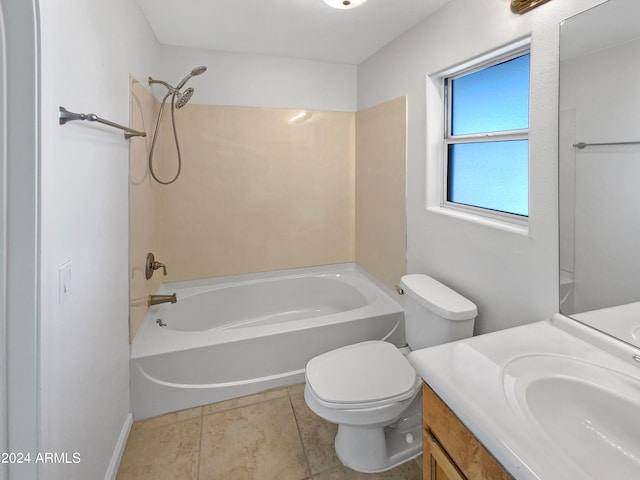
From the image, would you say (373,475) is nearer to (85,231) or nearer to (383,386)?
(383,386)

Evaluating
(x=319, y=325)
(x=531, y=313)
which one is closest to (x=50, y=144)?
(x=319, y=325)

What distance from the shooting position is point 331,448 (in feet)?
5.37

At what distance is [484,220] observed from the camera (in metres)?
1.63

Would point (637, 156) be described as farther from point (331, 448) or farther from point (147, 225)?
point (147, 225)

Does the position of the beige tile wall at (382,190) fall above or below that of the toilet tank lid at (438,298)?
above

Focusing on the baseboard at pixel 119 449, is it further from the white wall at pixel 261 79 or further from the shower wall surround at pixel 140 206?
the white wall at pixel 261 79

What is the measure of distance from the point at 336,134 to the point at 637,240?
2321mm

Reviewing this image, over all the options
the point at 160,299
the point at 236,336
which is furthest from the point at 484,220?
the point at 160,299

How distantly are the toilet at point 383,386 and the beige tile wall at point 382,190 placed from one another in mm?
672

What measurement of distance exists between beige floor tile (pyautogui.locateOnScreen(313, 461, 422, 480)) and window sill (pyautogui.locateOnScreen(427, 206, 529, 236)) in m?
1.23

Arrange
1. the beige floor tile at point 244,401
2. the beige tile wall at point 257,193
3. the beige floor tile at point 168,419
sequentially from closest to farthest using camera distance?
the beige floor tile at point 168,419
the beige floor tile at point 244,401
the beige tile wall at point 257,193

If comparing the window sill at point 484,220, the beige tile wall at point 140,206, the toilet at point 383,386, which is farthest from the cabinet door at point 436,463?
the beige tile wall at point 140,206

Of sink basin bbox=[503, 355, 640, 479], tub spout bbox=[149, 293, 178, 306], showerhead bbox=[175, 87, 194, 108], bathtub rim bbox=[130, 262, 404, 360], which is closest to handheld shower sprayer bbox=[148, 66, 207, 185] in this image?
showerhead bbox=[175, 87, 194, 108]

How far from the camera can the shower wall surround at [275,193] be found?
2.40m
